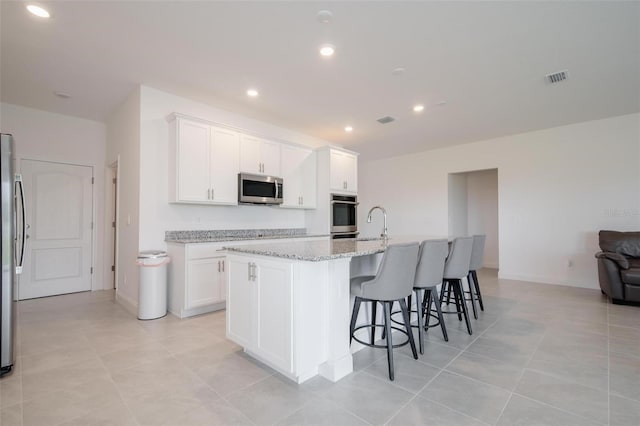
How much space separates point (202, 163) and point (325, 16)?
7.70 feet

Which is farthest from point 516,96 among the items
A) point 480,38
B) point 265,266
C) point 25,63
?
point 25,63

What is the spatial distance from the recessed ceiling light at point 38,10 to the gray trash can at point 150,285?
89.5 inches

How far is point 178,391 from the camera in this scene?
192 cm

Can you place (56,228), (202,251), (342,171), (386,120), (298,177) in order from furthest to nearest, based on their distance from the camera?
1. (342,171)
2. (298,177)
3. (386,120)
4. (56,228)
5. (202,251)

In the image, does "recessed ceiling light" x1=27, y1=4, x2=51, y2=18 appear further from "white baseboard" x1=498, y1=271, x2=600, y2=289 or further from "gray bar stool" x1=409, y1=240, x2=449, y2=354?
"white baseboard" x1=498, y1=271, x2=600, y2=289

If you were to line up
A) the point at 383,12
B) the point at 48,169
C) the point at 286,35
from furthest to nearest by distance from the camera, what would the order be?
the point at 48,169 < the point at 286,35 < the point at 383,12

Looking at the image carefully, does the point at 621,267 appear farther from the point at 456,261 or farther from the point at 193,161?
the point at 193,161

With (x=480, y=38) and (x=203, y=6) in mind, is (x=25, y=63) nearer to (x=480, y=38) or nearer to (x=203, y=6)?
(x=203, y=6)

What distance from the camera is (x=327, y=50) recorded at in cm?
278

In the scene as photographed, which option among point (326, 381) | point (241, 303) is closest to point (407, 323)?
point (326, 381)

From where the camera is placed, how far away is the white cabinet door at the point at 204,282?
3408 mm

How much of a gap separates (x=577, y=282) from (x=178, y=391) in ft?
19.8

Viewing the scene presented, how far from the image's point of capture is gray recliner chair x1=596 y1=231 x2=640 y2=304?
3734mm

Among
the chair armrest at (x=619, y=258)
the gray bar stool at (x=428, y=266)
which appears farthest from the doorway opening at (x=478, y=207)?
the gray bar stool at (x=428, y=266)
